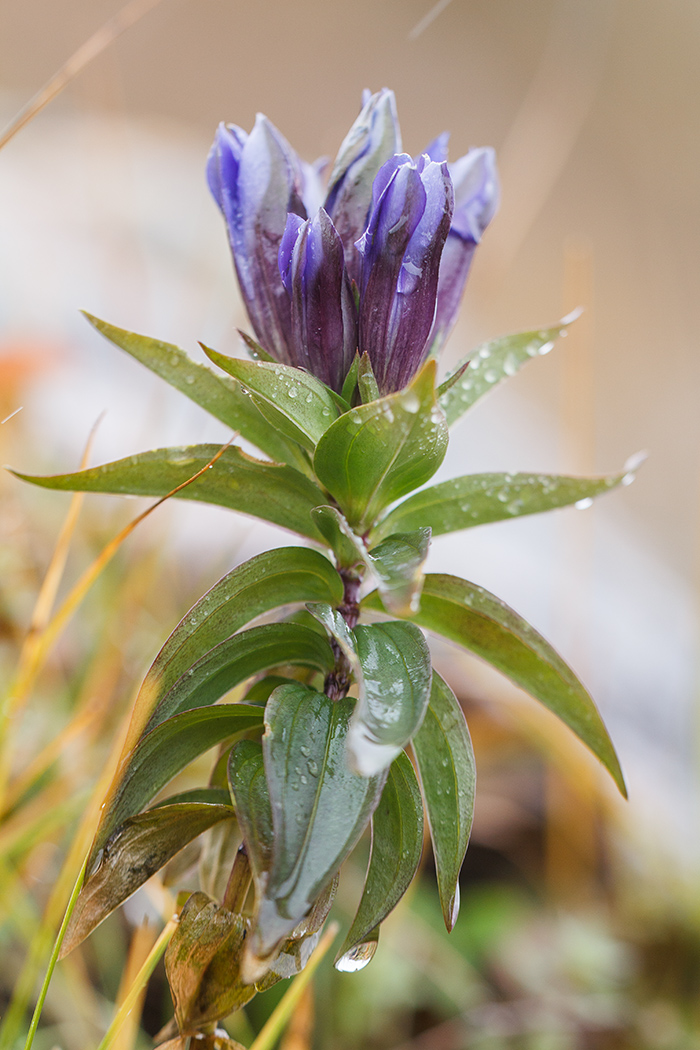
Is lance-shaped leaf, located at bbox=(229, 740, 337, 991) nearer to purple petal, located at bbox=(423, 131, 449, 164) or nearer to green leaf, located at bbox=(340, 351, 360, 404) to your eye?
green leaf, located at bbox=(340, 351, 360, 404)

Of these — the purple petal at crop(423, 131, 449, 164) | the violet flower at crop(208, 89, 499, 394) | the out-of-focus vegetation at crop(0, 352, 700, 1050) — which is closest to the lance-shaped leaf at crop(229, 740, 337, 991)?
the violet flower at crop(208, 89, 499, 394)

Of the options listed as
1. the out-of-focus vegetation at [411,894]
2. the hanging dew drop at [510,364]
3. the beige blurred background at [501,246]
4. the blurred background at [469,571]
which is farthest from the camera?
the beige blurred background at [501,246]

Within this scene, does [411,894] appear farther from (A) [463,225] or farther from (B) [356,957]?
(A) [463,225]

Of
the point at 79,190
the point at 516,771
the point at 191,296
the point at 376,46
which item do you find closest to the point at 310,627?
the point at 516,771

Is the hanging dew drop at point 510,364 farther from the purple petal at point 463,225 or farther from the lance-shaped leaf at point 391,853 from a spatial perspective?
the lance-shaped leaf at point 391,853

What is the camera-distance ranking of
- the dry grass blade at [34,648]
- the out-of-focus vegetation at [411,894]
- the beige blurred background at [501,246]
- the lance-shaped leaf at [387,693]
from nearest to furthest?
1. the lance-shaped leaf at [387,693]
2. the dry grass blade at [34,648]
3. the out-of-focus vegetation at [411,894]
4. the beige blurred background at [501,246]

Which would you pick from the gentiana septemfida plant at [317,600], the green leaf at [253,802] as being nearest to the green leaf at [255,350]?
the gentiana septemfida plant at [317,600]

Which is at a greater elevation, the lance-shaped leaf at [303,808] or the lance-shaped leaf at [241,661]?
the lance-shaped leaf at [241,661]
